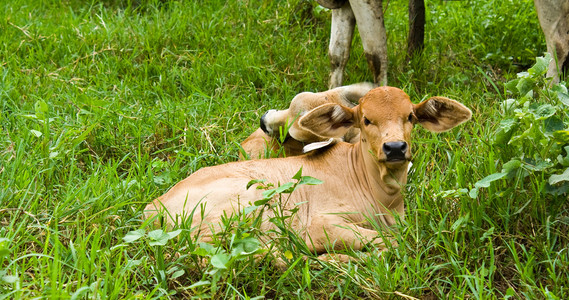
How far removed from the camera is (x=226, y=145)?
5492 mm

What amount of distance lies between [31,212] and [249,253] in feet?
4.49

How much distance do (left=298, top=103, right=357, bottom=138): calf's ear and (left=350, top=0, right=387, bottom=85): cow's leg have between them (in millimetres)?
1773

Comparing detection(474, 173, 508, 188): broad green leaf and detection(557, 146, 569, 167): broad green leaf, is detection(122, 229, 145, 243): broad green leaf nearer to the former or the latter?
detection(474, 173, 508, 188): broad green leaf

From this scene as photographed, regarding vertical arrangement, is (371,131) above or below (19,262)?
above

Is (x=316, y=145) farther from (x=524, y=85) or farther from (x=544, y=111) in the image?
(x=544, y=111)

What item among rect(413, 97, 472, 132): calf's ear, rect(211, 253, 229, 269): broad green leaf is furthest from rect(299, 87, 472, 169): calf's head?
rect(211, 253, 229, 269): broad green leaf

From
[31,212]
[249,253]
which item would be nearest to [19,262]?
[31,212]

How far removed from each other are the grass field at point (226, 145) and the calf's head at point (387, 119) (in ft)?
0.79

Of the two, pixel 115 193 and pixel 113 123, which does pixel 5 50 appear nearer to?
pixel 113 123

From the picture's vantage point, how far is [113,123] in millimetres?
5672

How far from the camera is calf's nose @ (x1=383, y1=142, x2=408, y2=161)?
3961 mm

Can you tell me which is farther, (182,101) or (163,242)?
(182,101)

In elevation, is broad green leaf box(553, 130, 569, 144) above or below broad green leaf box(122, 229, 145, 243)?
above

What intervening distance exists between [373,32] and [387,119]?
2116 mm
